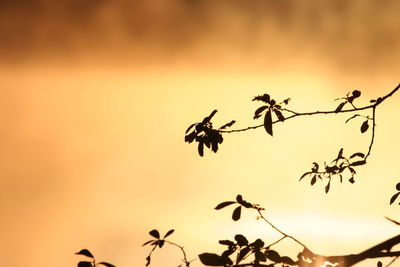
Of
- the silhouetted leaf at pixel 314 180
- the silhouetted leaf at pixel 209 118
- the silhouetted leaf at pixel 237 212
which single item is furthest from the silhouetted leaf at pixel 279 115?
the silhouetted leaf at pixel 314 180

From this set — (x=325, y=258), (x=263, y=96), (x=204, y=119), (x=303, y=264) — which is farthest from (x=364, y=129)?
(x=325, y=258)

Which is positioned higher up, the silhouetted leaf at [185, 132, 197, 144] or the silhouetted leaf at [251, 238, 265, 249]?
the silhouetted leaf at [185, 132, 197, 144]

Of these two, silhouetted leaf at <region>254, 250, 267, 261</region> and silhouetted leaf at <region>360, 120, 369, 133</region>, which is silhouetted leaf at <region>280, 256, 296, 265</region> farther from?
silhouetted leaf at <region>360, 120, 369, 133</region>

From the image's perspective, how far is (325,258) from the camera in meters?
1.94

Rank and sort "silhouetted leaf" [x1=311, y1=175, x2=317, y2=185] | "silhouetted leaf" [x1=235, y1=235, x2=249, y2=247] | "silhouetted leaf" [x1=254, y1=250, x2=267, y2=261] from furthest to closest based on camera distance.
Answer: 1. "silhouetted leaf" [x1=311, y1=175, x2=317, y2=185]
2. "silhouetted leaf" [x1=235, y1=235, x2=249, y2=247]
3. "silhouetted leaf" [x1=254, y1=250, x2=267, y2=261]

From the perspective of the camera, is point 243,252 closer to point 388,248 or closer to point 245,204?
point 245,204

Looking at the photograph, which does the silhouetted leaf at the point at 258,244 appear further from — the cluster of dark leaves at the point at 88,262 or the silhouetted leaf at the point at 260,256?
the cluster of dark leaves at the point at 88,262

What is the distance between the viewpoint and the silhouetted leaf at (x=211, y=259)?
2572 mm

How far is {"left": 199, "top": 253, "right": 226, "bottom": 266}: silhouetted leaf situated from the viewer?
2572mm

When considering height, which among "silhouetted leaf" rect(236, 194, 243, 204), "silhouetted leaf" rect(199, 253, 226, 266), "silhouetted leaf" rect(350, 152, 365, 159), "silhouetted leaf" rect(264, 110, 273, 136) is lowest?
"silhouetted leaf" rect(199, 253, 226, 266)

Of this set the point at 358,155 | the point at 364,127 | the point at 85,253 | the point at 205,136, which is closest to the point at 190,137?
the point at 205,136

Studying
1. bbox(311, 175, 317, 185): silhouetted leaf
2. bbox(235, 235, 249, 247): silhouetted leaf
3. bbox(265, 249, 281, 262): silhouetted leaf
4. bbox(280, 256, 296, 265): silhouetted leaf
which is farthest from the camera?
bbox(311, 175, 317, 185): silhouetted leaf

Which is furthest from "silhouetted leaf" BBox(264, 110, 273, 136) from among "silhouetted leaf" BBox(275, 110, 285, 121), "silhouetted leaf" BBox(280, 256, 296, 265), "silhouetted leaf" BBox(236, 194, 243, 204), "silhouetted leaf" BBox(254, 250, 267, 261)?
"silhouetted leaf" BBox(280, 256, 296, 265)

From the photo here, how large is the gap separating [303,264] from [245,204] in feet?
4.11
